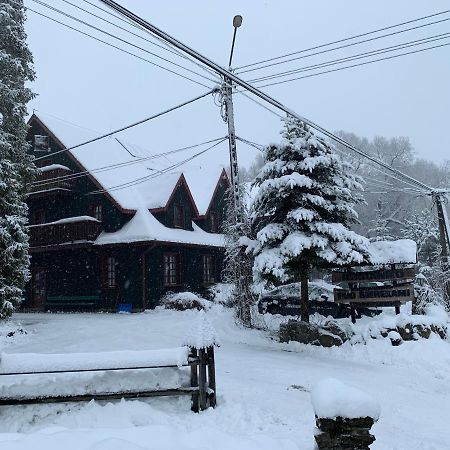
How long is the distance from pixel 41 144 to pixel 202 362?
2368 centimetres

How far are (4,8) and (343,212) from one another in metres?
14.2

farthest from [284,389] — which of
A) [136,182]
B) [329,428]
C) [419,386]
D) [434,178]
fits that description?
[434,178]

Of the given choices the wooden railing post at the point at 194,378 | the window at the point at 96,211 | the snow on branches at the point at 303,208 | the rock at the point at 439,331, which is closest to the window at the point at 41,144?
the window at the point at 96,211

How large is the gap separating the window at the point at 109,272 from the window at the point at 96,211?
7.85ft

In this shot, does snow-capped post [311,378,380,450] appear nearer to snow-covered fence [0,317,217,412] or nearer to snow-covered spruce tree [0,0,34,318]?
snow-covered fence [0,317,217,412]

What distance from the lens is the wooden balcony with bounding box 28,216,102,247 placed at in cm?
2383

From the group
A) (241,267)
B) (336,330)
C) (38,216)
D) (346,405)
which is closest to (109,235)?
(38,216)

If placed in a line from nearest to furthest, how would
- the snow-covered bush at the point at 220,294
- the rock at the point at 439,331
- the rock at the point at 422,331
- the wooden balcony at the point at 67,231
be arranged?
the rock at the point at 422,331 < the rock at the point at 439,331 < the snow-covered bush at the point at 220,294 < the wooden balcony at the point at 67,231

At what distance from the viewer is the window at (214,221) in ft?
95.7

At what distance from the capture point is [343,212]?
46.5 ft

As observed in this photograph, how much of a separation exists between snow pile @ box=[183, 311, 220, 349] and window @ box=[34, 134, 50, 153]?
75.0ft

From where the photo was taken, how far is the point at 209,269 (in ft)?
90.6

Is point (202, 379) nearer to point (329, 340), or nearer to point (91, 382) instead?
point (91, 382)

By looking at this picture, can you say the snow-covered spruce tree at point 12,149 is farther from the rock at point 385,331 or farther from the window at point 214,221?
the window at point 214,221
